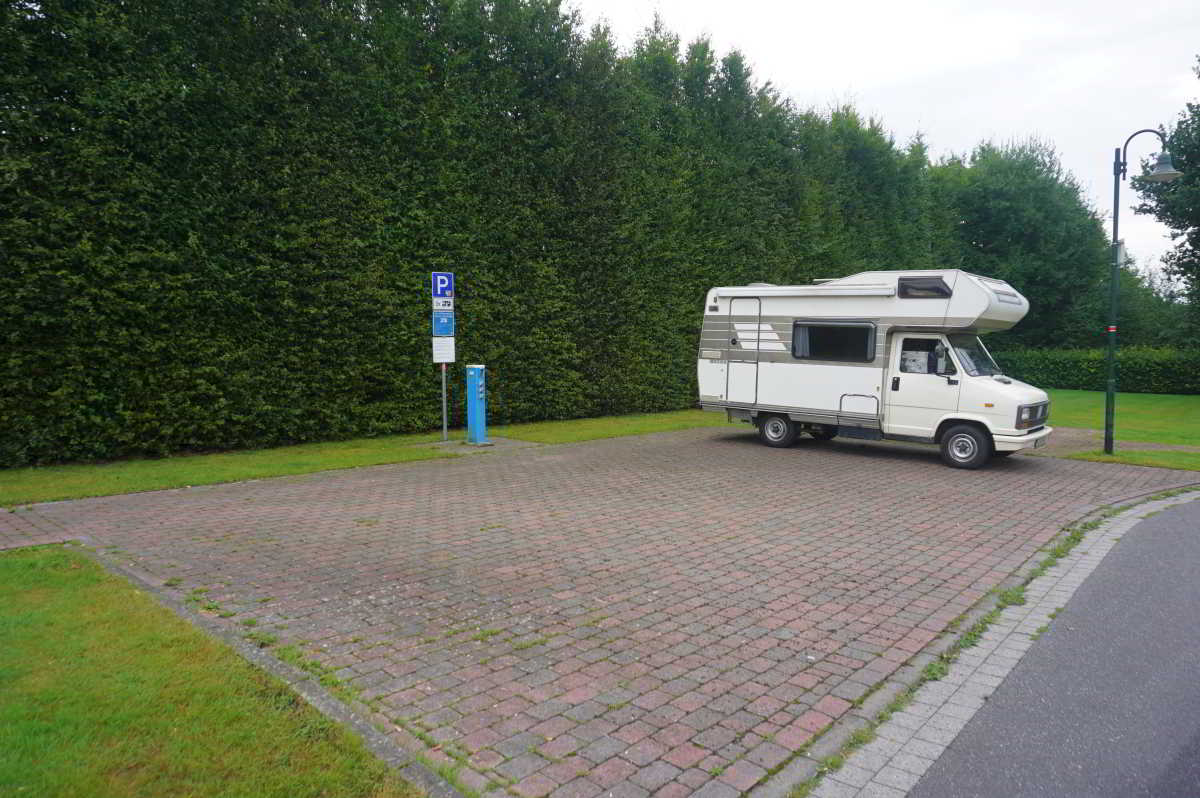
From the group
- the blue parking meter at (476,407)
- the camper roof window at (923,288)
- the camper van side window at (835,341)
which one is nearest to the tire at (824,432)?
the camper van side window at (835,341)

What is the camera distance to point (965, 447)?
12578 mm

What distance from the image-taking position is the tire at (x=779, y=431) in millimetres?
14680

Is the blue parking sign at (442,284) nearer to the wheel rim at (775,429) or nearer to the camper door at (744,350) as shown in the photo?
the camper door at (744,350)

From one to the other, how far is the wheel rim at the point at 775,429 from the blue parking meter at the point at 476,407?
554cm

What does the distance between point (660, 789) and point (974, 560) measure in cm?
497

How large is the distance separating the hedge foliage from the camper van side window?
623cm

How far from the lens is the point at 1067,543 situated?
775cm

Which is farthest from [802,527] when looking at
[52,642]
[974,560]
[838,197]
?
[838,197]

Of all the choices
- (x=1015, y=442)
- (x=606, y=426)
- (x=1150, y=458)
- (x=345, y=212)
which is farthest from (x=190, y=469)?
(x=1150, y=458)

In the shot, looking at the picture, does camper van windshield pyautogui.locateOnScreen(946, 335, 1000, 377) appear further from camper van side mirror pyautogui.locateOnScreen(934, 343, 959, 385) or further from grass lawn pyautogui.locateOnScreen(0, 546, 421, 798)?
grass lawn pyautogui.locateOnScreen(0, 546, 421, 798)

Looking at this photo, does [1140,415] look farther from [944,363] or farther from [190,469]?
[190,469]

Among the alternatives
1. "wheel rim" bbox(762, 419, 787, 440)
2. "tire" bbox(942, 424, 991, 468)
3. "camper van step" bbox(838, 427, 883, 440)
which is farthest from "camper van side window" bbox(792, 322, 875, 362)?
"tire" bbox(942, 424, 991, 468)

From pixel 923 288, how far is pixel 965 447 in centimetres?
274

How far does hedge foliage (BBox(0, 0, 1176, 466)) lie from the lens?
10.8 metres
